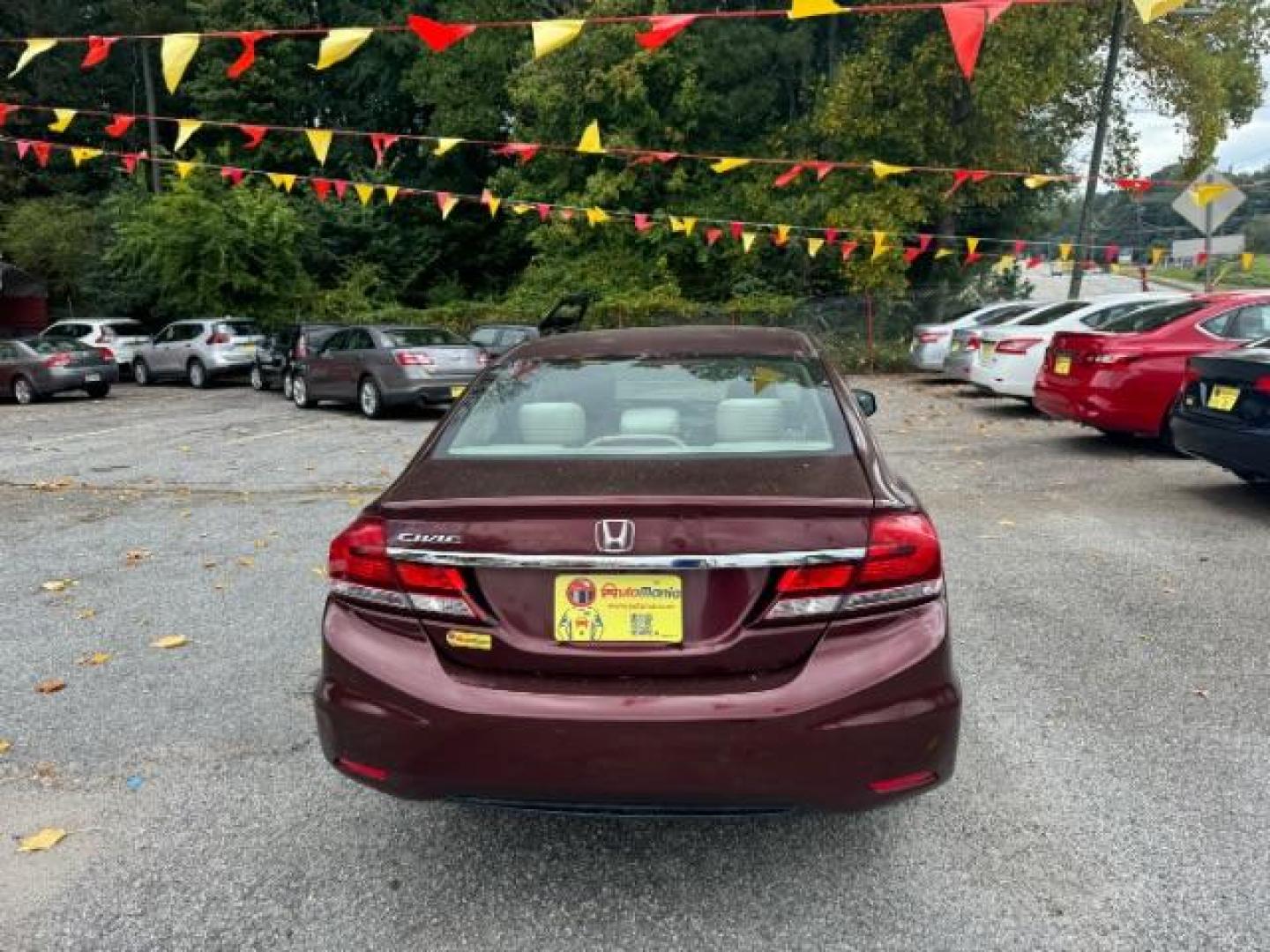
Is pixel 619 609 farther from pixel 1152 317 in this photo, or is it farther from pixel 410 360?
pixel 410 360

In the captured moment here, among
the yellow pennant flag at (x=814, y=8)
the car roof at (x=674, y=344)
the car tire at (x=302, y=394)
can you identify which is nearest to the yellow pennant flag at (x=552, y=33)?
the yellow pennant flag at (x=814, y=8)

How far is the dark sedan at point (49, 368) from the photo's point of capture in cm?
1864

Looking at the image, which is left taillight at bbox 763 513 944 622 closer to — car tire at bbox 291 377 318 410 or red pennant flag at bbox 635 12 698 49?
red pennant flag at bbox 635 12 698 49

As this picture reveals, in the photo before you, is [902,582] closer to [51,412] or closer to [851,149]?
[51,412]

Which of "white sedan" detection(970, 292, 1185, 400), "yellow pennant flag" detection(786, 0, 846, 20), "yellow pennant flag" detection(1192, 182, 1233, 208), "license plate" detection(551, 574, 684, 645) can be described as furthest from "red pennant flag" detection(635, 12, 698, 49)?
"yellow pennant flag" detection(1192, 182, 1233, 208)

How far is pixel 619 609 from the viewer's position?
234 cm

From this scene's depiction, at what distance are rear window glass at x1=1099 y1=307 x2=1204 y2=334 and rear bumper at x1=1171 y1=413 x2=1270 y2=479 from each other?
214 cm

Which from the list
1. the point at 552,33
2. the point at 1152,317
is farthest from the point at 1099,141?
the point at 552,33

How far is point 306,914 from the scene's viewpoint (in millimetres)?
2574

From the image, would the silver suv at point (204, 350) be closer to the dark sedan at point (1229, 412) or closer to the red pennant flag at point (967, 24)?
the red pennant flag at point (967, 24)

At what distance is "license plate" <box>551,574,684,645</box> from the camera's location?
232 cm

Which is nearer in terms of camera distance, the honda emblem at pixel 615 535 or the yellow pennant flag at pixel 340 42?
the honda emblem at pixel 615 535

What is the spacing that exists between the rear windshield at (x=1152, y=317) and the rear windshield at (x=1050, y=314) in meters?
3.06

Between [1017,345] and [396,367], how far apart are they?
27.9ft
